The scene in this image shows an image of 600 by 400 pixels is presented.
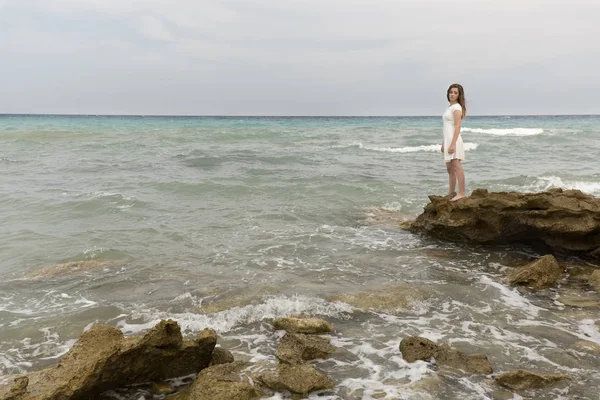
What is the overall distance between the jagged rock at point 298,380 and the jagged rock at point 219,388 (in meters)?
0.16

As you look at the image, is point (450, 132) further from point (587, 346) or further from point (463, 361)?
point (463, 361)

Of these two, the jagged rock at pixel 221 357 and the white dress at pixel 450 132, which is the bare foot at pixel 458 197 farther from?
the jagged rock at pixel 221 357

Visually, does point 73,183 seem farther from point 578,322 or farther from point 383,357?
point 578,322

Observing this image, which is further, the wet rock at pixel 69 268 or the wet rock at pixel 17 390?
the wet rock at pixel 69 268

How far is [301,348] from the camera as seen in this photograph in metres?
4.32

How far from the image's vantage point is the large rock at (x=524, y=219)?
23.1ft

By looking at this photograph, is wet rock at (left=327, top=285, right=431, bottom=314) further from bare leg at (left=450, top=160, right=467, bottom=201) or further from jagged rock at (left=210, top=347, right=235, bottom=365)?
bare leg at (left=450, top=160, right=467, bottom=201)

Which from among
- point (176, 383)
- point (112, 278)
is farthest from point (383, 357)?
point (112, 278)

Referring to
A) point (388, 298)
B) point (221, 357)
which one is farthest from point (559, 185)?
point (221, 357)

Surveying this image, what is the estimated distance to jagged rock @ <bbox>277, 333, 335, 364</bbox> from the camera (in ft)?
13.8

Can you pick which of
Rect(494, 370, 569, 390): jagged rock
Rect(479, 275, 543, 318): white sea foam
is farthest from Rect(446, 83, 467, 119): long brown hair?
Rect(494, 370, 569, 390): jagged rock

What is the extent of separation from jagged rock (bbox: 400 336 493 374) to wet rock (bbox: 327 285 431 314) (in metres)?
1.06

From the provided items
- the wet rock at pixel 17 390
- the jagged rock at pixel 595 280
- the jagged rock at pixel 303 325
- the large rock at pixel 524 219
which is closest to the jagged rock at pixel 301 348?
the jagged rock at pixel 303 325

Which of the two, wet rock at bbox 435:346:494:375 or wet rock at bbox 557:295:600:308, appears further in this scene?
wet rock at bbox 557:295:600:308
